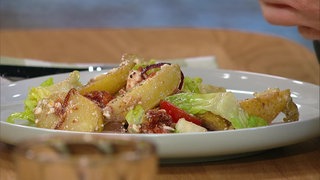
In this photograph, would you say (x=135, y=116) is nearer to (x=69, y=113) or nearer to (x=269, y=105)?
(x=69, y=113)

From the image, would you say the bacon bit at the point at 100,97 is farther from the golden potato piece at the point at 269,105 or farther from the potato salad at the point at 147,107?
the golden potato piece at the point at 269,105

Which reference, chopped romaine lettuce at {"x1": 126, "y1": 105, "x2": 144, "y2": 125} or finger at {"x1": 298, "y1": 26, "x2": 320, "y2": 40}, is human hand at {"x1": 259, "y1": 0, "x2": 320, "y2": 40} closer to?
finger at {"x1": 298, "y1": 26, "x2": 320, "y2": 40}

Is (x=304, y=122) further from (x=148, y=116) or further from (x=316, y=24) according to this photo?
(x=316, y=24)

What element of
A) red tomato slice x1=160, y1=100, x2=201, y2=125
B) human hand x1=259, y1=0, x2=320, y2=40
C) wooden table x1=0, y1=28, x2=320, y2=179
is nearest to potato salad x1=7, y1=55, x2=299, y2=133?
red tomato slice x1=160, y1=100, x2=201, y2=125

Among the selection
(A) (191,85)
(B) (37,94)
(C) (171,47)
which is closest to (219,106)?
(A) (191,85)

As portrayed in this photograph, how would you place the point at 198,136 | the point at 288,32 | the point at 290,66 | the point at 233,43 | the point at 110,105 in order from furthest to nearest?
the point at 288,32 → the point at 233,43 → the point at 290,66 → the point at 110,105 → the point at 198,136

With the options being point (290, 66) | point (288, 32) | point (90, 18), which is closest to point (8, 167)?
point (290, 66)
